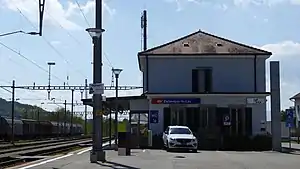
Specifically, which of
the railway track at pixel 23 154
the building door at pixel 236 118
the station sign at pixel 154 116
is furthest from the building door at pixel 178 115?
the railway track at pixel 23 154

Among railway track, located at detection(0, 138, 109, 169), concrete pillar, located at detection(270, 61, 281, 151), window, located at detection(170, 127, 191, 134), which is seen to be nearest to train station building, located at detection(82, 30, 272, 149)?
concrete pillar, located at detection(270, 61, 281, 151)

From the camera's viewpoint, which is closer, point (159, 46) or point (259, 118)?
point (259, 118)

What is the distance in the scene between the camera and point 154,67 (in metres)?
48.9

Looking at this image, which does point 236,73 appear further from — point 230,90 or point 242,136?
point 242,136

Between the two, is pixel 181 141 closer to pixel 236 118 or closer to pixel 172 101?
pixel 172 101

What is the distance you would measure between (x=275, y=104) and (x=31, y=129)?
2117 inches

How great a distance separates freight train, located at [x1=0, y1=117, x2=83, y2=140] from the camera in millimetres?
73625

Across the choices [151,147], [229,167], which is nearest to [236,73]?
[151,147]

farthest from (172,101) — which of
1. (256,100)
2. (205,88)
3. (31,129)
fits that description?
(31,129)

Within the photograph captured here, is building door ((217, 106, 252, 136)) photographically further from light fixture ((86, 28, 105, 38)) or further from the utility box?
light fixture ((86, 28, 105, 38))

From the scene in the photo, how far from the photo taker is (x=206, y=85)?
1928 inches

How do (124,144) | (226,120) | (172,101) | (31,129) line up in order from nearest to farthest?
(124,144) < (172,101) < (226,120) < (31,129)

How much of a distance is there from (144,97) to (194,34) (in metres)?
9.34

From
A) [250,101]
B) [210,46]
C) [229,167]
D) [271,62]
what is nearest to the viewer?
[229,167]
